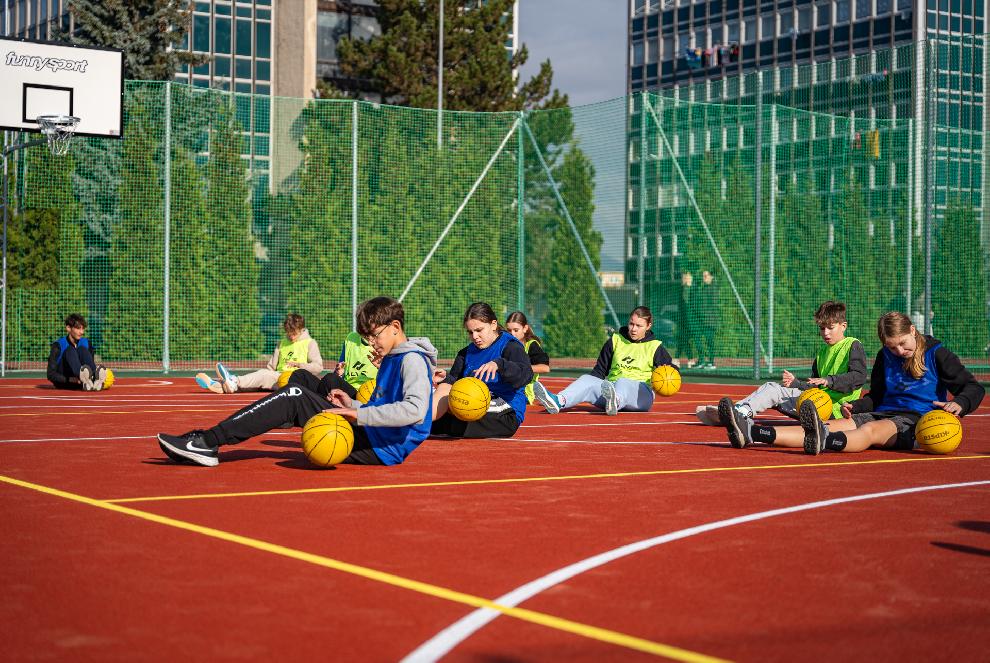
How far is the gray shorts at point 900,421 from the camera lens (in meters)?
9.69

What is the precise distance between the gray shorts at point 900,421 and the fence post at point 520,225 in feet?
51.8

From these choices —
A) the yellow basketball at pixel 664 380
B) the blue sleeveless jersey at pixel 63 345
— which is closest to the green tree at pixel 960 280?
the yellow basketball at pixel 664 380

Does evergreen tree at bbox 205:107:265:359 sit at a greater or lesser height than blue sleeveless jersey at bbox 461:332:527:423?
greater

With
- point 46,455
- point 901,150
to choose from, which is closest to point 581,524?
point 46,455

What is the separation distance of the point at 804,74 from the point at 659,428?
45.6 feet

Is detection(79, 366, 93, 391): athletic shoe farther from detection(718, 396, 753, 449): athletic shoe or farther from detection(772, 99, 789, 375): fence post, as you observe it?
detection(772, 99, 789, 375): fence post

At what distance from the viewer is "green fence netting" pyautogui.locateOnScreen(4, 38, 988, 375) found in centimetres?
2234

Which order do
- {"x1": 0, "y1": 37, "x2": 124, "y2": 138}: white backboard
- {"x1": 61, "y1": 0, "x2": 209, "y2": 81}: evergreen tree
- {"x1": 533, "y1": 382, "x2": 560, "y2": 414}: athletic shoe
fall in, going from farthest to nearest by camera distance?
{"x1": 61, "y1": 0, "x2": 209, "y2": 81}: evergreen tree < {"x1": 0, "y1": 37, "x2": 124, "y2": 138}: white backboard < {"x1": 533, "y1": 382, "x2": 560, "y2": 414}: athletic shoe

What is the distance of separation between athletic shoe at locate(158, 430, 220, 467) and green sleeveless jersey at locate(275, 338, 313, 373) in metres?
7.09

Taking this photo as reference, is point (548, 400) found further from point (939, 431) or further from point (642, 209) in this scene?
point (642, 209)

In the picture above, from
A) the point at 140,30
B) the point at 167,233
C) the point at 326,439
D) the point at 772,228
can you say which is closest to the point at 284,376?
the point at 326,439

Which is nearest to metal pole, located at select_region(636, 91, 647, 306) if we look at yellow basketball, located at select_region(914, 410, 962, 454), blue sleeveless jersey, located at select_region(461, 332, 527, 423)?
blue sleeveless jersey, located at select_region(461, 332, 527, 423)

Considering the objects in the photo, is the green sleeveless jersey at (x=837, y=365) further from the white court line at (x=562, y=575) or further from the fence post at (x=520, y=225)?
the fence post at (x=520, y=225)

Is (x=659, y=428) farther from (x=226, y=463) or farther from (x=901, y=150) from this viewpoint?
(x=901, y=150)
